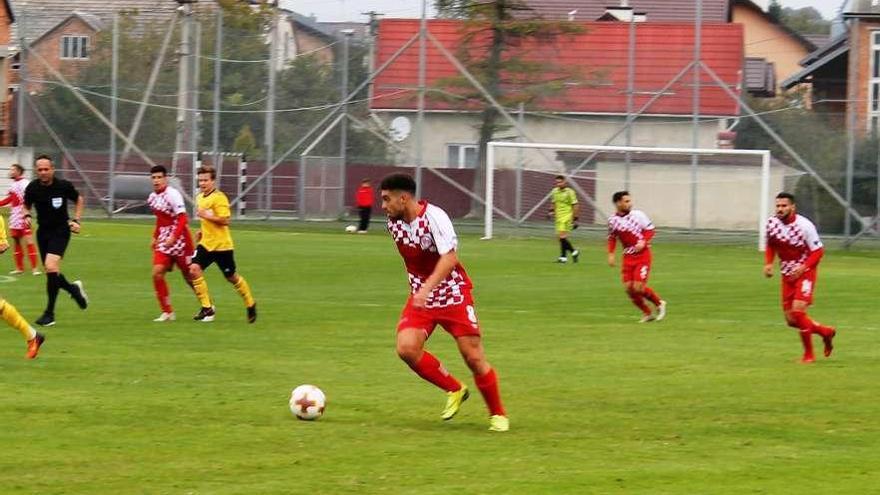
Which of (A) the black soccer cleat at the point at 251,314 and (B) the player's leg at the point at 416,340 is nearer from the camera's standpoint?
(B) the player's leg at the point at 416,340

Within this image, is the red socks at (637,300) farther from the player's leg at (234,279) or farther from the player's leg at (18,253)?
the player's leg at (18,253)

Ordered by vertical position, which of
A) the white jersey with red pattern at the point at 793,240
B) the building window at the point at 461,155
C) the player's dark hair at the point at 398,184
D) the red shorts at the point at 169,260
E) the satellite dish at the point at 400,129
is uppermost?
the satellite dish at the point at 400,129

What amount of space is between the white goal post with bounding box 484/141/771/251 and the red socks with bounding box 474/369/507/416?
31.2 metres

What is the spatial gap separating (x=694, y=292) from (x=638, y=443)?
15.9 meters

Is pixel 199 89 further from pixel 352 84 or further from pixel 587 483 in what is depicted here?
pixel 587 483

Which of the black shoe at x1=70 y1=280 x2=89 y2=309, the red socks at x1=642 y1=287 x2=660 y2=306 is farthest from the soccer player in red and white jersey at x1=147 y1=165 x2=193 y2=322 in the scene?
the red socks at x1=642 y1=287 x2=660 y2=306

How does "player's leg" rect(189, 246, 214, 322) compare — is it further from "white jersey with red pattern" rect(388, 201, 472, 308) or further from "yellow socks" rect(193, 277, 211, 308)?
"white jersey with red pattern" rect(388, 201, 472, 308)

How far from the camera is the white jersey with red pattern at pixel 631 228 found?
71.3 ft

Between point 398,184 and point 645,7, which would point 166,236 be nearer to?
point 398,184

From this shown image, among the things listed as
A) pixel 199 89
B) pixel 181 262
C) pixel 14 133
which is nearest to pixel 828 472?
pixel 181 262

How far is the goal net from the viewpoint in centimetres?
4350

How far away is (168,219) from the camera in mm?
20047

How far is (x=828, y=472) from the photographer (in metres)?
9.83

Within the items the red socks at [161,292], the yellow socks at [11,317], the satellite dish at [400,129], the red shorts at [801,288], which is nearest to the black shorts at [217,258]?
the red socks at [161,292]
